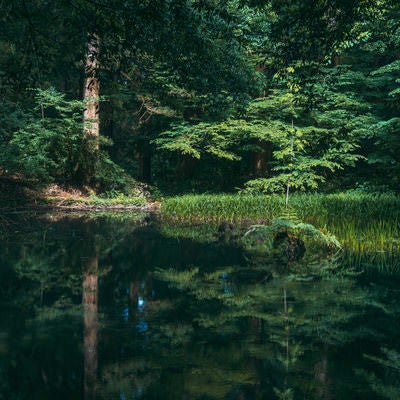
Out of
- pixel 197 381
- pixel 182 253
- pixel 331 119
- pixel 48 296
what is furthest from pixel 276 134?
pixel 197 381

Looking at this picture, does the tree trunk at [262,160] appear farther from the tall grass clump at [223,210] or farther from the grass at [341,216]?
the tall grass clump at [223,210]

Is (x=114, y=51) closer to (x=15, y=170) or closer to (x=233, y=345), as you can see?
(x=233, y=345)

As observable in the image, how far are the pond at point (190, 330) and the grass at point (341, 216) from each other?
1770 millimetres

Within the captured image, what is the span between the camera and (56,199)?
17984 mm

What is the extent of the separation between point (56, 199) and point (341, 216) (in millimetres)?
10403

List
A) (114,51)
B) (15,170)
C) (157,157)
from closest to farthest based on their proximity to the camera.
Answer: (114,51), (15,170), (157,157)

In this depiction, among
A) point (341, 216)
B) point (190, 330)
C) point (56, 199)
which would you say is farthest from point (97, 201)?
point (190, 330)

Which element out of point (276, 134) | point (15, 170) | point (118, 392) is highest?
point (276, 134)

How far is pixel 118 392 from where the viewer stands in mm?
3014

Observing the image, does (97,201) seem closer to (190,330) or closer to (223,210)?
(223,210)

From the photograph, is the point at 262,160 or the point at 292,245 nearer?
the point at 292,245

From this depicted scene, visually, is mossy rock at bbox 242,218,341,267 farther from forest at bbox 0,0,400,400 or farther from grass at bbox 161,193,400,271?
grass at bbox 161,193,400,271

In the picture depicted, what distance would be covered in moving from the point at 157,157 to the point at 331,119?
45.7 ft

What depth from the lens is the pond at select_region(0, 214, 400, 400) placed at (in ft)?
10.2
